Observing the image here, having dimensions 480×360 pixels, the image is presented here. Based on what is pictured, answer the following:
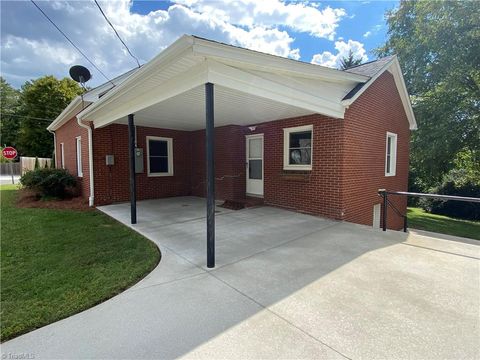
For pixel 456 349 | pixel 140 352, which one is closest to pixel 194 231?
pixel 140 352

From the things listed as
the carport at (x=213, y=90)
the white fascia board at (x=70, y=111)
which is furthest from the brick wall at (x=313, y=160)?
the carport at (x=213, y=90)

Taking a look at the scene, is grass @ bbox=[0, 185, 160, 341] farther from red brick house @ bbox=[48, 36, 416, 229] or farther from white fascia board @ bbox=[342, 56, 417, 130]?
white fascia board @ bbox=[342, 56, 417, 130]

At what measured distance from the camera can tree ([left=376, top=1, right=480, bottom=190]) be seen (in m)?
11.2

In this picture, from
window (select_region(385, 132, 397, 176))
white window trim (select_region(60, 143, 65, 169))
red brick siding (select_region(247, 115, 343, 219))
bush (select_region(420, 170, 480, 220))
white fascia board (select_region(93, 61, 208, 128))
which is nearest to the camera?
white fascia board (select_region(93, 61, 208, 128))

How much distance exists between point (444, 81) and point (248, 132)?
9.82 meters

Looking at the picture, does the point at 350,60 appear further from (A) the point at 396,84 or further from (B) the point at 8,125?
(B) the point at 8,125

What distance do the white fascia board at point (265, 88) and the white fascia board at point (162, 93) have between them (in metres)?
0.20

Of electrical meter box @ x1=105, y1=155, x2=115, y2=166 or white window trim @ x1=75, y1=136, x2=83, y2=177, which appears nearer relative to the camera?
electrical meter box @ x1=105, y1=155, x2=115, y2=166

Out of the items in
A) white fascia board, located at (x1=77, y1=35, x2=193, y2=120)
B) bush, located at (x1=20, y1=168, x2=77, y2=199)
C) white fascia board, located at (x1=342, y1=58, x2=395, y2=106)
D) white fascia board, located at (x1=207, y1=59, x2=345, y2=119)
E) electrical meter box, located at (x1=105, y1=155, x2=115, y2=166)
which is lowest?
bush, located at (x1=20, y1=168, x2=77, y2=199)

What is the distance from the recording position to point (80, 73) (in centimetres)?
871

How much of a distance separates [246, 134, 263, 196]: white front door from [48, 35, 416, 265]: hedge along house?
0.04 m

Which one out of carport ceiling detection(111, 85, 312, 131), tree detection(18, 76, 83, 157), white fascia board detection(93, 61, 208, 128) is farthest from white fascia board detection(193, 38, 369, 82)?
tree detection(18, 76, 83, 157)

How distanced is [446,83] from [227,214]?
1168 centimetres

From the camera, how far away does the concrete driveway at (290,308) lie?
2.09 meters
